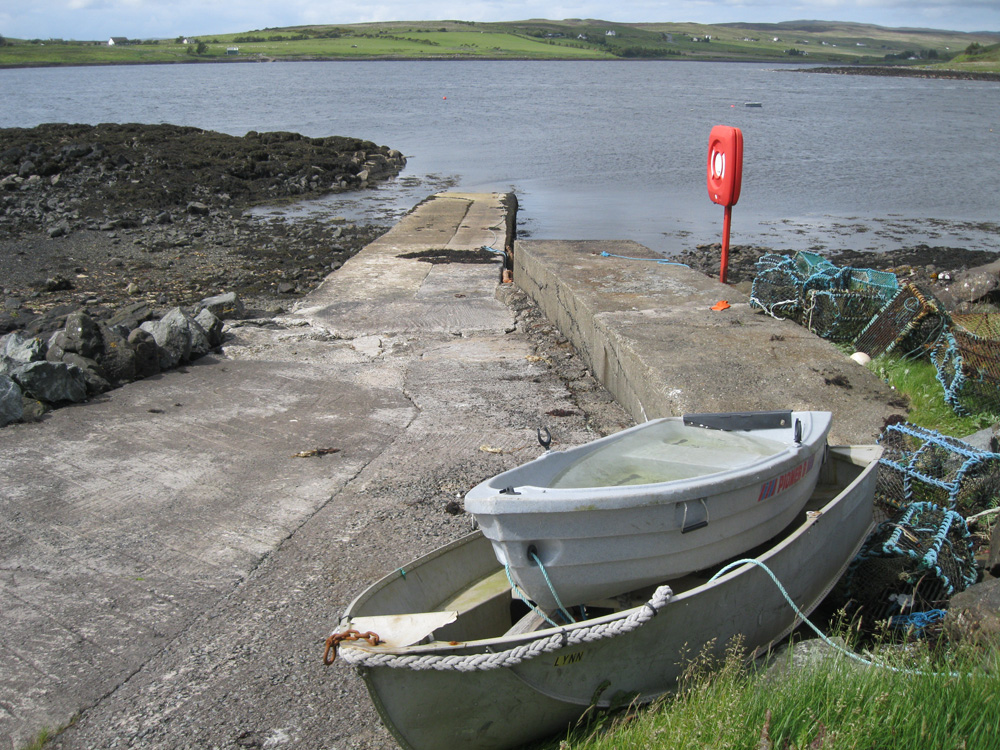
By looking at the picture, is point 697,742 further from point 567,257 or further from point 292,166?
point 292,166

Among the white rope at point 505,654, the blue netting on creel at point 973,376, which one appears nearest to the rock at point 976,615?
the white rope at point 505,654

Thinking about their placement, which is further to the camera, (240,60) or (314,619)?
(240,60)

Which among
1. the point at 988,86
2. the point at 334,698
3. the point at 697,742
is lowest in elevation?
the point at 334,698

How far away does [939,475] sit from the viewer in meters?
4.14

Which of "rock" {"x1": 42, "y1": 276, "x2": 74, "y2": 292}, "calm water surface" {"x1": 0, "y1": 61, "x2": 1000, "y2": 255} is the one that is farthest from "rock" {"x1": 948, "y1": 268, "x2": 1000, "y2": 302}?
"rock" {"x1": 42, "y1": 276, "x2": 74, "y2": 292}

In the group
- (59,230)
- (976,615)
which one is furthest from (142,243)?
(976,615)

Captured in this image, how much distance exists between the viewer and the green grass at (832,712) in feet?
7.71

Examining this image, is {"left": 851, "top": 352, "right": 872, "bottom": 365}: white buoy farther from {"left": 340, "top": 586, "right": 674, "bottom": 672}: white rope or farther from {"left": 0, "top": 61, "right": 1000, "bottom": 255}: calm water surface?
{"left": 0, "top": 61, "right": 1000, "bottom": 255}: calm water surface

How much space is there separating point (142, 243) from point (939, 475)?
12.6 metres

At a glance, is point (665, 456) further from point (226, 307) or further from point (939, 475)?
point (226, 307)

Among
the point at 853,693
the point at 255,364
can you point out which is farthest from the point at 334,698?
the point at 255,364

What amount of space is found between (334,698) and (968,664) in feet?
7.23

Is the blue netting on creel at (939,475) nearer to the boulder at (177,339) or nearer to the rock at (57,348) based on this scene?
the boulder at (177,339)

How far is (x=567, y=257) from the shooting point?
8344 mm
